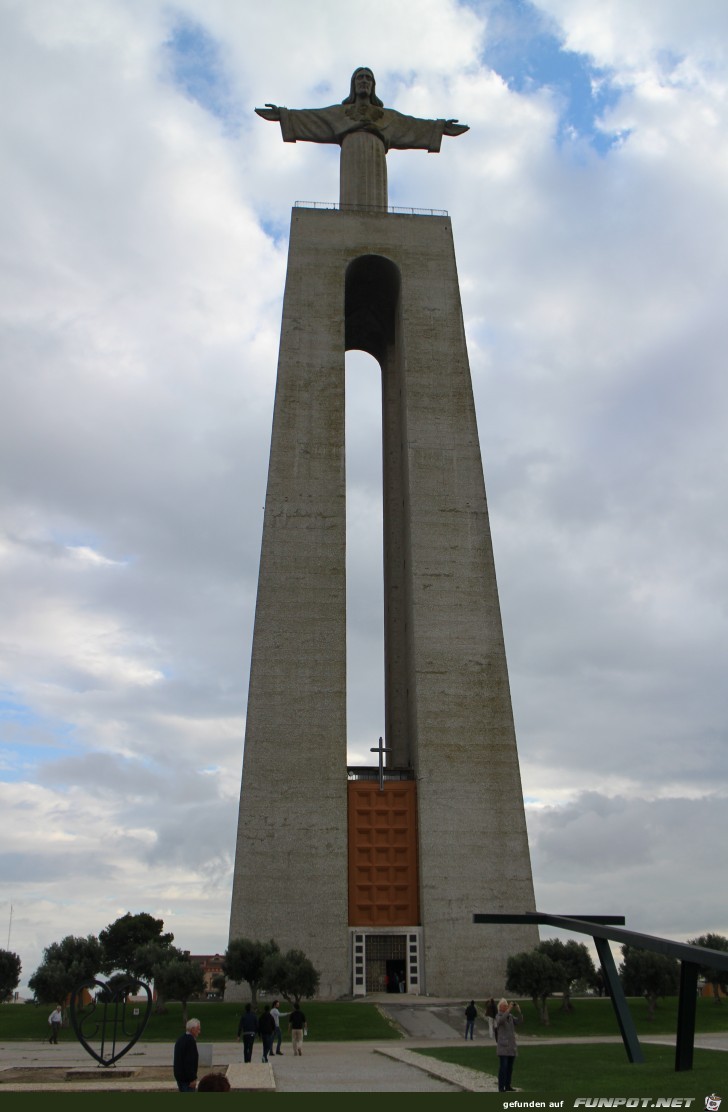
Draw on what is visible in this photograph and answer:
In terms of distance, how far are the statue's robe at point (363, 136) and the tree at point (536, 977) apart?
27834 mm

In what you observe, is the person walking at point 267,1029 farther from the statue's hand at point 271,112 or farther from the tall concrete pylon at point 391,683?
the statue's hand at point 271,112

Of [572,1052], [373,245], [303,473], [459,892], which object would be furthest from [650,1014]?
[373,245]

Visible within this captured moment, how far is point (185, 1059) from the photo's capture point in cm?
771

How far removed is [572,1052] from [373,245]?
28465 mm

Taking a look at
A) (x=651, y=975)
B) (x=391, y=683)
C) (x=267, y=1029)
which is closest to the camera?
(x=267, y=1029)

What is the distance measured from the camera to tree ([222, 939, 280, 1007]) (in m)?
23.1

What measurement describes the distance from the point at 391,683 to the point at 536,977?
14.2 metres

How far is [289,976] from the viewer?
21.8 metres

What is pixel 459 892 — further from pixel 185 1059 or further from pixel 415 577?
pixel 185 1059

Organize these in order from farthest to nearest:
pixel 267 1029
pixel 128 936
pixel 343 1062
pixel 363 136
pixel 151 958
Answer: pixel 128 936 → pixel 363 136 → pixel 151 958 → pixel 267 1029 → pixel 343 1062

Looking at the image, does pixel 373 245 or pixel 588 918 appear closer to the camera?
pixel 588 918

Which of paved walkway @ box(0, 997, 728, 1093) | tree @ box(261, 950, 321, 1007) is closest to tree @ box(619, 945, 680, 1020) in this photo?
paved walkway @ box(0, 997, 728, 1093)

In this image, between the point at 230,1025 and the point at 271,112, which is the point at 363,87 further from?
the point at 230,1025

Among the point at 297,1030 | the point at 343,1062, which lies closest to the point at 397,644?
the point at 297,1030
